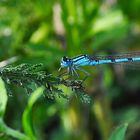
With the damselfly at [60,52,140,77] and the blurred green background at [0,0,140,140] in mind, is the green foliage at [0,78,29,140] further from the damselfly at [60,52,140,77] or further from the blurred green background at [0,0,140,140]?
the blurred green background at [0,0,140,140]

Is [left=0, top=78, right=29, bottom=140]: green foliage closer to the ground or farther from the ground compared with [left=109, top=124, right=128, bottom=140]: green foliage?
farther from the ground

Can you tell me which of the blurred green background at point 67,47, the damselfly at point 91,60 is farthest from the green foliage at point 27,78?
the blurred green background at point 67,47

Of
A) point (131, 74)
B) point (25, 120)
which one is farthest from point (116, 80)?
point (25, 120)

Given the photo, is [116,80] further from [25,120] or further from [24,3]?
[25,120]

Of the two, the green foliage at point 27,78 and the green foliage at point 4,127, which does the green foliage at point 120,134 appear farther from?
the green foliage at point 27,78

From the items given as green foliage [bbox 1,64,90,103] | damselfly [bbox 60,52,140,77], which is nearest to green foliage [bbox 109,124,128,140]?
damselfly [bbox 60,52,140,77]
